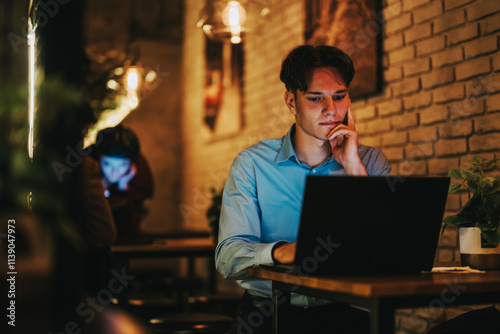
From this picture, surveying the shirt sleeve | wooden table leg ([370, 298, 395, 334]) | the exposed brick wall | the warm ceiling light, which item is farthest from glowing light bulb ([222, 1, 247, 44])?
wooden table leg ([370, 298, 395, 334])

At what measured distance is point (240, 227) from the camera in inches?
74.2

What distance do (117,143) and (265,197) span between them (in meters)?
2.19

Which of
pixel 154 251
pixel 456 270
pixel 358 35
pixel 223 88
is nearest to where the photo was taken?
pixel 456 270

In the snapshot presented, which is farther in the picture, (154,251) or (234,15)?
(234,15)

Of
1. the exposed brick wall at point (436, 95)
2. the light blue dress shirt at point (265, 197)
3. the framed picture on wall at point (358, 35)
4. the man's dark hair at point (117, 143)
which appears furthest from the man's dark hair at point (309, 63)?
the man's dark hair at point (117, 143)

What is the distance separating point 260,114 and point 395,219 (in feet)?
12.9

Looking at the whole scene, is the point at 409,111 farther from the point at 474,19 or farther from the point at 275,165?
the point at 275,165

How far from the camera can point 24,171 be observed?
950mm

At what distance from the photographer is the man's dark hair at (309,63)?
202cm

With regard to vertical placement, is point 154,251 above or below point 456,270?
below

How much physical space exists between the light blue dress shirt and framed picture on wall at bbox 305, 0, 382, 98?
5.16ft

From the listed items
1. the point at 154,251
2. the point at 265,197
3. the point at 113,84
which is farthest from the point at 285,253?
the point at 113,84

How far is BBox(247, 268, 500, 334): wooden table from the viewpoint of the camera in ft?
4.15

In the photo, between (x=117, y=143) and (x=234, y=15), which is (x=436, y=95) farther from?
(x=117, y=143)
